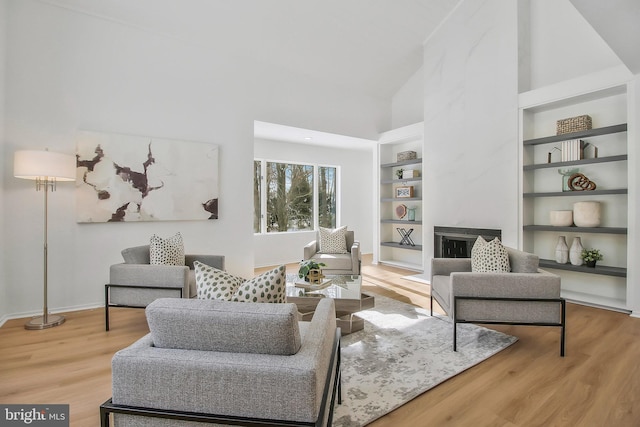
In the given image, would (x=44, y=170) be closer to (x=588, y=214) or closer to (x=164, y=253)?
(x=164, y=253)

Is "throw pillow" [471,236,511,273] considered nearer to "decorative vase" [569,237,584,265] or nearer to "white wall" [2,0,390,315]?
"decorative vase" [569,237,584,265]

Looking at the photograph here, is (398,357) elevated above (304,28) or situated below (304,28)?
below

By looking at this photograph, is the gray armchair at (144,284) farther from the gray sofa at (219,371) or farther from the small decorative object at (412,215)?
the small decorative object at (412,215)

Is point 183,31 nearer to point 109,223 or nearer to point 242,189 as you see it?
point 242,189

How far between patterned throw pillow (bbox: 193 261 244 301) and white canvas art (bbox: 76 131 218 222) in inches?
114

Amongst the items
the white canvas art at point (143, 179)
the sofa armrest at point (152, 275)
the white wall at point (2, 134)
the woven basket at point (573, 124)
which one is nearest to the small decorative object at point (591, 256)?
the woven basket at point (573, 124)

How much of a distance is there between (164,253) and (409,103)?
16.8ft

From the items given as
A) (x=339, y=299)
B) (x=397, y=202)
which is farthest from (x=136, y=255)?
(x=397, y=202)

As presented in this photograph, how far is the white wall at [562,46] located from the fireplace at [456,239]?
6.87ft

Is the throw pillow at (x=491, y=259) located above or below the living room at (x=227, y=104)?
below

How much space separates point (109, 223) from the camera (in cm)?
385

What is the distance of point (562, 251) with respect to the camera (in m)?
4.00

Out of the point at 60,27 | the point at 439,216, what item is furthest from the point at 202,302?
the point at 439,216

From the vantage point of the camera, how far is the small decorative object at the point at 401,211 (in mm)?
6477
